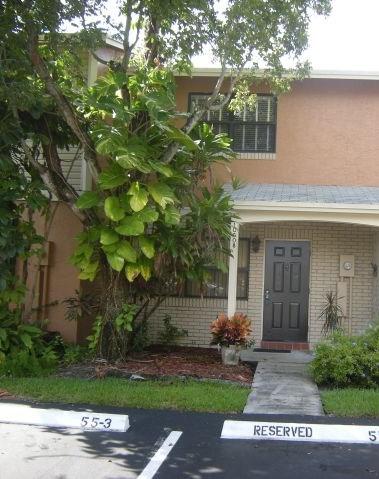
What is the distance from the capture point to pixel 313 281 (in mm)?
12812

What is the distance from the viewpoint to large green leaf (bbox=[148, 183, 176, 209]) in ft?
29.2

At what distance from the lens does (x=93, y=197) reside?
9.46 m

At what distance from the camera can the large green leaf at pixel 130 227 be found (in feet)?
29.1

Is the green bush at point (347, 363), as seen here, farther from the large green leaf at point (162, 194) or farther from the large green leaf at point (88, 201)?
the large green leaf at point (88, 201)

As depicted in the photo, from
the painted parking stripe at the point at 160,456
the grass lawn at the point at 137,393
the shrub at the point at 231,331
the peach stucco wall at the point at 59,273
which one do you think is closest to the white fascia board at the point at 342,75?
the peach stucco wall at the point at 59,273

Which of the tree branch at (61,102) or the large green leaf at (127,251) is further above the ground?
the tree branch at (61,102)

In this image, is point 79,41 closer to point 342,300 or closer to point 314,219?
point 314,219

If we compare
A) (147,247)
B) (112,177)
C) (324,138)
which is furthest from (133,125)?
(324,138)

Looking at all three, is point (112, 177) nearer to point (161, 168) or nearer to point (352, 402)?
point (161, 168)

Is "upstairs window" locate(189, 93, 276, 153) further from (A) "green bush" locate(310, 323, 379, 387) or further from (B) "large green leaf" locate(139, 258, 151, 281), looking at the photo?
(A) "green bush" locate(310, 323, 379, 387)

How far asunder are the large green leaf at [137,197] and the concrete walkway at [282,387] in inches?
119

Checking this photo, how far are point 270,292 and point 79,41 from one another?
6.38 m

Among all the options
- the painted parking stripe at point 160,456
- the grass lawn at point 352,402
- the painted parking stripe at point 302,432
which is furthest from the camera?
the grass lawn at point 352,402

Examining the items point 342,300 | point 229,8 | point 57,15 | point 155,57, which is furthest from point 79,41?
point 342,300
